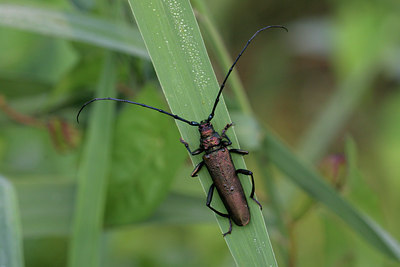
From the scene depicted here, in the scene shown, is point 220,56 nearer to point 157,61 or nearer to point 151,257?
point 157,61

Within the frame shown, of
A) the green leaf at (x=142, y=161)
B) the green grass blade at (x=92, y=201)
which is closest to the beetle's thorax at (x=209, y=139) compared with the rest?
the green leaf at (x=142, y=161)

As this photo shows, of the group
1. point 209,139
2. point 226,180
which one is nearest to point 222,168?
point 226,180

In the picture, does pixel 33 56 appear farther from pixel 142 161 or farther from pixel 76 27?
pixel 142 161

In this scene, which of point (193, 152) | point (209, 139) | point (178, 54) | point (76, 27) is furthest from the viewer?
point (76, 27)

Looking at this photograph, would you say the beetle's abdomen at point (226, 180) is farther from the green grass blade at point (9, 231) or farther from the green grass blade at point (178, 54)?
the green grass blade at point (9, 231)

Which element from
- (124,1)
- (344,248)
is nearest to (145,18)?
(124,1)

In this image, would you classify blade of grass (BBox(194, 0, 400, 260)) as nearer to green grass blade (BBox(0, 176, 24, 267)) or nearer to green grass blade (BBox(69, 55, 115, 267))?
green grass blade (BBox(69, 55, 115, 267))
